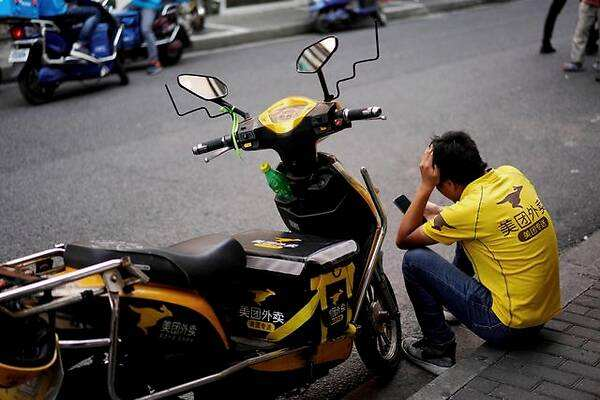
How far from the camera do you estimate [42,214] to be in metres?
6.09

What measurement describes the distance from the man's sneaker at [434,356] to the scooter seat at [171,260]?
137 cm

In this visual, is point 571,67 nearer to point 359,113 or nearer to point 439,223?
point 439,223

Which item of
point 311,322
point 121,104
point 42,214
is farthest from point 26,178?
→ point 311,322

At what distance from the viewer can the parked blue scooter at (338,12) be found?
1520 centimetres

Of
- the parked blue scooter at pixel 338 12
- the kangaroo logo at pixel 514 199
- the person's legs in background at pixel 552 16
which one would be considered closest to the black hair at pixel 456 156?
the kangaroo logo at pixel 514 199

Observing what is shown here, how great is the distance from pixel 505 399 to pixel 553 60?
29.2ft

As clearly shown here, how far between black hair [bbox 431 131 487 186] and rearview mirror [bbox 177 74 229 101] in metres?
0.94

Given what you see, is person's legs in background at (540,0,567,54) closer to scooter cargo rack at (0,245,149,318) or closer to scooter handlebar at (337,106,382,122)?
scooter handlebar at (337,106,382,122)

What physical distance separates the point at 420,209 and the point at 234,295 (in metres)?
1.03

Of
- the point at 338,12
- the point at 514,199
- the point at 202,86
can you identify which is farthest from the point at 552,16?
the point at 202,86

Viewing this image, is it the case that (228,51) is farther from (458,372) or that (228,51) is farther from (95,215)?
(458,372)

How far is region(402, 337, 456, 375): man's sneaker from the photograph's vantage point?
382 cm

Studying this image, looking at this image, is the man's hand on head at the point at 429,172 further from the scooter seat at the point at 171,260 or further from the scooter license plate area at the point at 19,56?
the scooter license plate area at the point at 19,56

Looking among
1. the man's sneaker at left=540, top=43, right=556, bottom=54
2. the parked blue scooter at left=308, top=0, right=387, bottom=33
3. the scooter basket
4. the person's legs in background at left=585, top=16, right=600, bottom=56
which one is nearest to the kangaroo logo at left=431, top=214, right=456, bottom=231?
the scooter basket
